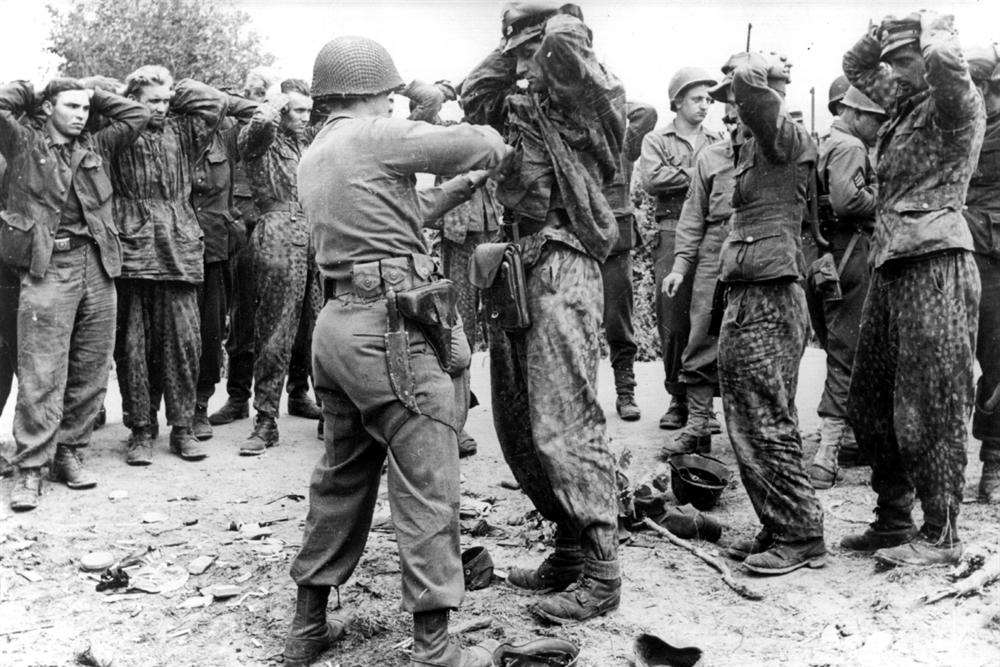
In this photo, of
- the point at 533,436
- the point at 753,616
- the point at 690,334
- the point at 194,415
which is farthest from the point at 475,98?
the point at 194,415

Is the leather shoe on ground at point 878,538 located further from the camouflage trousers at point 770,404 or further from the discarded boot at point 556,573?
the discarded boot at point 556,573

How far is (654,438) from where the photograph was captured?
693 centimetres

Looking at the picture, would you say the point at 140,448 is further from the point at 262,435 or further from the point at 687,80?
the point at 687,80

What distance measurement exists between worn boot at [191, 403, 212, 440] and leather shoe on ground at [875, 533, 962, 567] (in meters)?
4.65

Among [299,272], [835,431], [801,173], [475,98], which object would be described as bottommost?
[835,431]

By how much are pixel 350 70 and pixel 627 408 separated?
13.9 feet

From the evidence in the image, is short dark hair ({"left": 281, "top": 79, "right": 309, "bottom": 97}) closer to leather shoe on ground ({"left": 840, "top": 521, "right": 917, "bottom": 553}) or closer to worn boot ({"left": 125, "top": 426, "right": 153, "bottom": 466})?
worn boot ({"left": 125, "top": 426, "right": 153, "bottom": 466})

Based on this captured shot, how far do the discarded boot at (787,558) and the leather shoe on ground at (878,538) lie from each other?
0.25m

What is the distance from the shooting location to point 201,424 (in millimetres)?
7180

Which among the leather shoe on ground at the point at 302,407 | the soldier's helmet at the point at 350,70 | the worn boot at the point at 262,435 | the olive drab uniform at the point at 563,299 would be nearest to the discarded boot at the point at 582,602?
the olive drab uniform at the point at 563,299

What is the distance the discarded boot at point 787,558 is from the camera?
4590mm

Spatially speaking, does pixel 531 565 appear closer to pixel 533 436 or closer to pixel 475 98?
pixel 533 436

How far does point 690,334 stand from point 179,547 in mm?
3736

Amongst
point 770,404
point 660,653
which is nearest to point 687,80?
point 770,404
